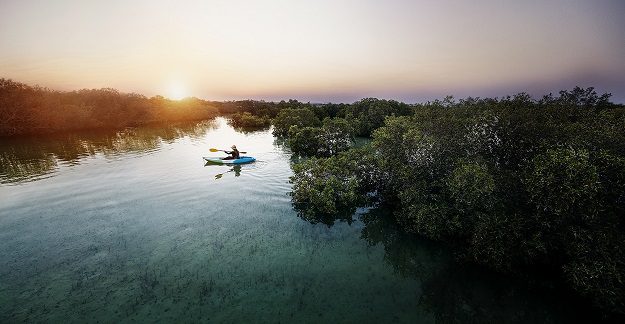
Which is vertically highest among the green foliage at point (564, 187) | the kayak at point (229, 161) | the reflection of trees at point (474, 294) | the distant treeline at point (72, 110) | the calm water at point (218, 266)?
the distant treeline at point (72, 110)

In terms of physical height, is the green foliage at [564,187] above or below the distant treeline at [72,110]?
below

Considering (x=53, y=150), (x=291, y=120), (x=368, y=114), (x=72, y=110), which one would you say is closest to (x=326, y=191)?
(x=291, y=120)

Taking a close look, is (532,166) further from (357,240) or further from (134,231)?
(134,231)

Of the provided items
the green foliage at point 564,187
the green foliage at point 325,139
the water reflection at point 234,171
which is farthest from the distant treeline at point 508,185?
the green foliage at point 325,139

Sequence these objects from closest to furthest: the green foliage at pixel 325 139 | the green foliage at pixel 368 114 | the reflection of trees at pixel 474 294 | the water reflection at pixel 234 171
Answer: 1. the reflection of trees at pixel 474 294
2. the water reflection at pixel 234 171
3. the green foliage at pixel 325 139
4. the green foliage at pixel 368 114

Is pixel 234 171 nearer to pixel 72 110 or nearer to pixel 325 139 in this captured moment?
pixel 325 139

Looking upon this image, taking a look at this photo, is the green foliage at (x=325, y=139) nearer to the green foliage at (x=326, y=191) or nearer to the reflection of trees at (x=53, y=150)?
the green foliage at (x=326, y=191)

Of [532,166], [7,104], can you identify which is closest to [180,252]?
[532,166]
